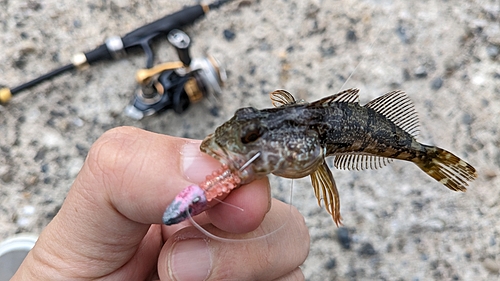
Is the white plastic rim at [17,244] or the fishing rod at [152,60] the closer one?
the white plastic rim at [17,244]

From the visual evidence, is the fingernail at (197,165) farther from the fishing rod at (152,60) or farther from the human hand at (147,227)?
the fishing rod at (152,60)

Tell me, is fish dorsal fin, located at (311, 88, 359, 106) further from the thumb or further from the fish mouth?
the thumb

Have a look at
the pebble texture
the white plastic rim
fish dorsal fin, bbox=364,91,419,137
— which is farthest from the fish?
the white plastic rim

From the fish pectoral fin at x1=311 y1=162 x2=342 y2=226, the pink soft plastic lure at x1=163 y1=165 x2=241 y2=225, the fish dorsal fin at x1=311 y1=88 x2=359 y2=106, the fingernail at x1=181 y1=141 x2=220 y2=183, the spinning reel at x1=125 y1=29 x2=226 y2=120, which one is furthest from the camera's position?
the spinning reel at x1=125 y1=29 x2=226 y2=120

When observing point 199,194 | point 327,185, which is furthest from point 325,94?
point 199,194

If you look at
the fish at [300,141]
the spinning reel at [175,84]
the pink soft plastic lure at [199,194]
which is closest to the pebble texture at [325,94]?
the spinning reel at [175,84]

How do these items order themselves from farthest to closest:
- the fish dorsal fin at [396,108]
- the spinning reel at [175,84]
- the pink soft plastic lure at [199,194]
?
the spinning reel at [175,84] → the fish dorsal fin at [396,108] → the pink soft plastic lure at [199,194]

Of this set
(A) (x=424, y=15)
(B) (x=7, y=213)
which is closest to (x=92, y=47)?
(B) (x=7, y=213)

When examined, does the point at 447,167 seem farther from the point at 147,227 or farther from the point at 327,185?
the point at 147,227

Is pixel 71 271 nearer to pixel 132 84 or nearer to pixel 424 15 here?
pixel 132 84
